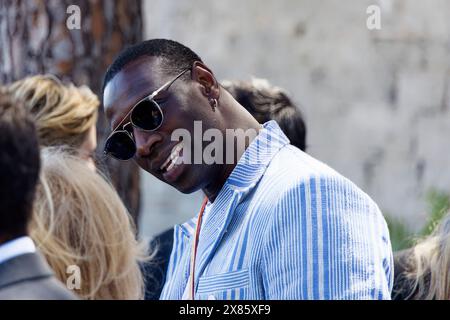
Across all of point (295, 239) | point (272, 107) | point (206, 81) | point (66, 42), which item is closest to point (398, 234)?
point (272, 107)

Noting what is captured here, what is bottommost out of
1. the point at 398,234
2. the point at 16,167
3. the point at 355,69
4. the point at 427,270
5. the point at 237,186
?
the point at 398,234

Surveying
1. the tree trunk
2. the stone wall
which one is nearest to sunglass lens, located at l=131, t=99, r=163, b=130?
the tree trunk

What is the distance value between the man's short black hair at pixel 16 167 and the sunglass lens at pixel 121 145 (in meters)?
0.90

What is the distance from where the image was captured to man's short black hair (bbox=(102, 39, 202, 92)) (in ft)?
8.93

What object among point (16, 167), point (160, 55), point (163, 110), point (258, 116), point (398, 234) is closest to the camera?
point (16, 167)

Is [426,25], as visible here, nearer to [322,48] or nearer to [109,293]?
[322,48]

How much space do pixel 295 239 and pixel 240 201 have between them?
266 mm

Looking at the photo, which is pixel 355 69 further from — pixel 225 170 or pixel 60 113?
pixel 225 170

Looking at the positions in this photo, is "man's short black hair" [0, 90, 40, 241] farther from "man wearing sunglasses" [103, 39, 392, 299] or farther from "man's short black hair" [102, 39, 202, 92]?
"man's short black hair" [102, 39, 202, 92]

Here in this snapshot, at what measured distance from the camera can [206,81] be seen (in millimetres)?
2717

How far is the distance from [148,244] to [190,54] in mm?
1372

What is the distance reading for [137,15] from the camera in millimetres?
4793

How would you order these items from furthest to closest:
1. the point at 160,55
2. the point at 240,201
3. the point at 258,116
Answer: the point at 258,116 < the point at 160,55 < the point at 240,201

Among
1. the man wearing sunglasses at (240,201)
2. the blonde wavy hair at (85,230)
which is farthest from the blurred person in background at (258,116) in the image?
the man wearing sunglasses at (240,201)
